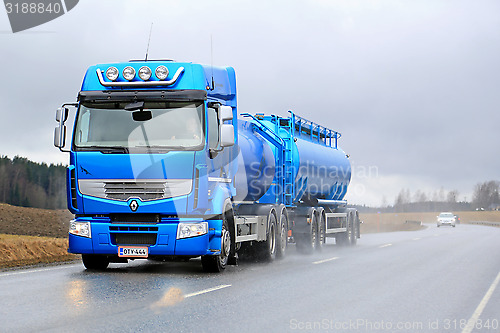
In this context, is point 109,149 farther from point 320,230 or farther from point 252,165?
point 320,230

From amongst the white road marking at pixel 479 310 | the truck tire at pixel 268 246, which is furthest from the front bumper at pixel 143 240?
the white road marking at pixel 479 310

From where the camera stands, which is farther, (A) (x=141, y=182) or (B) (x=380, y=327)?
(A) (x=141, y=182)

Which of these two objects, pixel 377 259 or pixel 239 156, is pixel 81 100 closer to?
pixel 239 156

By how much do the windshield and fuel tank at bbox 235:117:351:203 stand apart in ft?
A: 9.59

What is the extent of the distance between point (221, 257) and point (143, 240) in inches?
72.3

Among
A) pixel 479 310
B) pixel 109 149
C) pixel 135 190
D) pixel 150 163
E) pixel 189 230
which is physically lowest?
pixel 479 310

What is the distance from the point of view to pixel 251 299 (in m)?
9.91

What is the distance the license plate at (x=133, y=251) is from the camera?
41.5ft

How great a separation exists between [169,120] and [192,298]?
411cm

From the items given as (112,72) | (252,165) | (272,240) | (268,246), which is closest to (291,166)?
(272,240)

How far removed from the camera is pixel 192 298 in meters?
9.79

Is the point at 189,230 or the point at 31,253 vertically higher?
the point at 189,230

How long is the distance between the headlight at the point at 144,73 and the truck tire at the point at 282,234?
21.6 feet

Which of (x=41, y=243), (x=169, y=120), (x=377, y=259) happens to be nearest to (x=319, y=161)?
(x=377, y=259)
